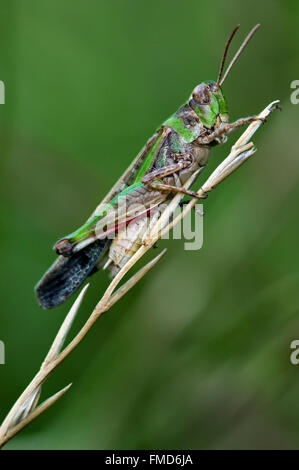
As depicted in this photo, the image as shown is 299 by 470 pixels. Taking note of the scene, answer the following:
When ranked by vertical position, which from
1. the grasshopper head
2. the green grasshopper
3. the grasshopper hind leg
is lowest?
the grasshopper hind leg

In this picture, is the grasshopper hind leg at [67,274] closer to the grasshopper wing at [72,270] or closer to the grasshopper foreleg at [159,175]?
the grasshopper wing at [72,270]

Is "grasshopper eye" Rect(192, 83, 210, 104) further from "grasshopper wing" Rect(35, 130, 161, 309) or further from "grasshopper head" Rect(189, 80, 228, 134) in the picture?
"grasshopper wing" Rect(35, 130, 161, 309)

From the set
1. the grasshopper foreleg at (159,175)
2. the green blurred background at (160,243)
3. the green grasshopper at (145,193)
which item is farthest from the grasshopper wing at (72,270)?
the green blurred background at (160,243)

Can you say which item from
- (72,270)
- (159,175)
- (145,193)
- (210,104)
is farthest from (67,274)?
(210,104)

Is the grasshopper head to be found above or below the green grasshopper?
above

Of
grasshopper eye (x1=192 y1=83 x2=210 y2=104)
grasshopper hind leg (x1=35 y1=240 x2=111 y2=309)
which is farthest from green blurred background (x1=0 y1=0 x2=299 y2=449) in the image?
grasshopper eye (x1=192 y1=83 x2=210 y2=104)

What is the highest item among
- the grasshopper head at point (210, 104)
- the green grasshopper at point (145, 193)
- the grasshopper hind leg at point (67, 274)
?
the grasshopper head at point (210, 104)

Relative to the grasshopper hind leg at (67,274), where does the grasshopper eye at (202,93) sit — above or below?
above
